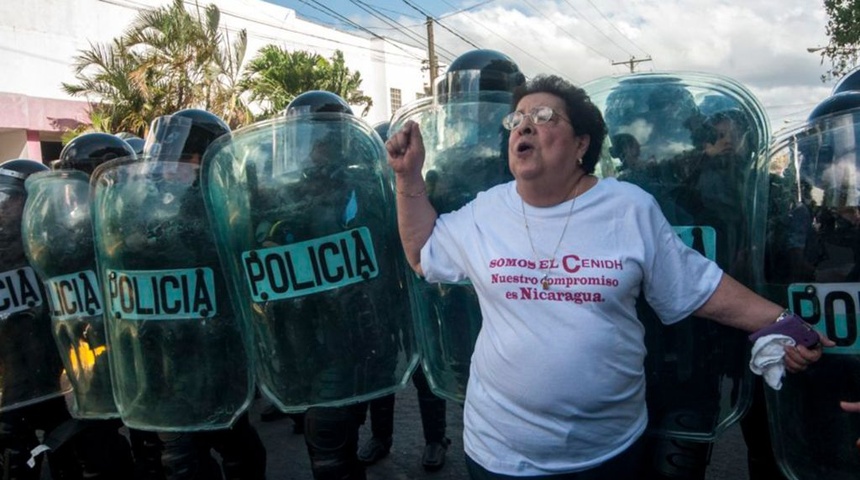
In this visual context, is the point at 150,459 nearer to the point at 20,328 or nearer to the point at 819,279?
the point at 20,328

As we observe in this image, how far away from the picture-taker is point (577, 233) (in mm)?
1877

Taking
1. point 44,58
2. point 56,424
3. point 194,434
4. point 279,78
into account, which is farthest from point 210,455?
point 44,58

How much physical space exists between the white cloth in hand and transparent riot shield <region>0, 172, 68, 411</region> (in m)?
3.03

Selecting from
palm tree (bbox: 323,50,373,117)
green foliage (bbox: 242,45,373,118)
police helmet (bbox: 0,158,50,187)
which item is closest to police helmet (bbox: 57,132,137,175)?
police helmet (bbox: 0,158,50,187)

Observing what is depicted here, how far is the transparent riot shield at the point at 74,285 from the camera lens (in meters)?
2.93

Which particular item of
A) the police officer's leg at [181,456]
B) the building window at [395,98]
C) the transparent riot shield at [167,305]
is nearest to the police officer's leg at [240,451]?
the police officer's leg at [181,456]

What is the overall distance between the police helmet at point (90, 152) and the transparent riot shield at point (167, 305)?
75 centimetres

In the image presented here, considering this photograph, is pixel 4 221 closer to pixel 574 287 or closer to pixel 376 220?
pixel 376 220

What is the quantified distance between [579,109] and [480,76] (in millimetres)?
610

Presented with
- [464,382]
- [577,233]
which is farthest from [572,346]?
[464,382]

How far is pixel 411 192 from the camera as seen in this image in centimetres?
218

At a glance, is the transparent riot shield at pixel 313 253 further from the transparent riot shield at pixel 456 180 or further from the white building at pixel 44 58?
the white building at pixel 44 58

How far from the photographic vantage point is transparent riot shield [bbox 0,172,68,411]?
3.31m

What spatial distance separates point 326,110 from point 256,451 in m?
1.48
